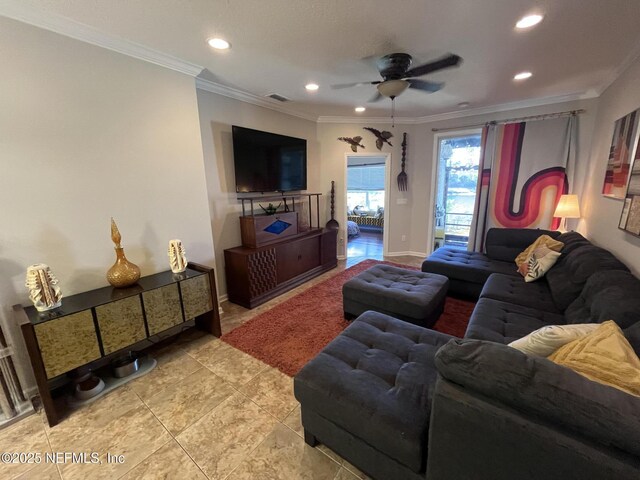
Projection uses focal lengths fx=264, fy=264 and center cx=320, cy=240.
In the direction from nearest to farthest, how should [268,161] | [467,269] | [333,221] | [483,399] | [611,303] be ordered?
[483,399] < [611,303] < [467,269] < [268,161] < [333,221]

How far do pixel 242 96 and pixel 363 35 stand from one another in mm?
1860

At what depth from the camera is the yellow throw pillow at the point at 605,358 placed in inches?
35.2

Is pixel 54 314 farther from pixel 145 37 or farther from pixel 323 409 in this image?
pixel 145 37

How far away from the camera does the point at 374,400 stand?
4.11 ft

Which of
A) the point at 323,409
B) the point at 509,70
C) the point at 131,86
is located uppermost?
the point at 509,70

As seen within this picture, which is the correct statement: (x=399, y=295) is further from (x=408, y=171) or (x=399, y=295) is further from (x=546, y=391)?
(x=408, y=171)

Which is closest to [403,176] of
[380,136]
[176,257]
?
[380,136]

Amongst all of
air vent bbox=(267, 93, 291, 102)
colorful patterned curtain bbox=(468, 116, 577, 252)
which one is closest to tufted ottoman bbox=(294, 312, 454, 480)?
air vent bbox=(267, 93, 291, 102)

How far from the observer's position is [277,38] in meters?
2.02

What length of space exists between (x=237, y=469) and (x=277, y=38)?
9.34 ft

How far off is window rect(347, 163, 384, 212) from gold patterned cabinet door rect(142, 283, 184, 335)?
678 centimetres

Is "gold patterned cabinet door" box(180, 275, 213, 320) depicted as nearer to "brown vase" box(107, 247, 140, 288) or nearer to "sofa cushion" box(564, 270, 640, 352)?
"brown vase" box(107, 247, 140, 288)

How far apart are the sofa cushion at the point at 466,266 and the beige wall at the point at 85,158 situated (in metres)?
2.99

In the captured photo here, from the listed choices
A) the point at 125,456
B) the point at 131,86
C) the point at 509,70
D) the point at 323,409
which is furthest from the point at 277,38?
the point at 125,456
